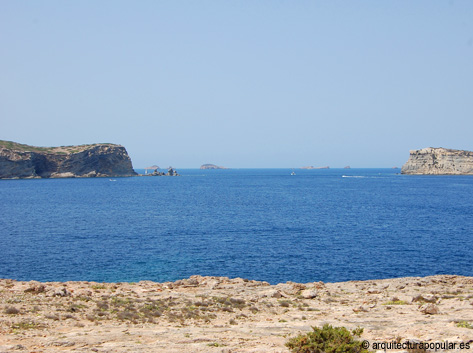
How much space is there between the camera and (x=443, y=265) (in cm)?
4516

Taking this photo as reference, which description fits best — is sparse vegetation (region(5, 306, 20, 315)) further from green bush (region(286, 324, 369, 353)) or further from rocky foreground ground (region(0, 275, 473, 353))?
green bush (region(286, 324, 369, 353))

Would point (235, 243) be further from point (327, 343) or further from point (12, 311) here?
point (327, 343)

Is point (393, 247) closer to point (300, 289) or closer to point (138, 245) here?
point (300, 289)

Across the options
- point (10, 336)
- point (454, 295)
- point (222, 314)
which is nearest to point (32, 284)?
point (10, 336)

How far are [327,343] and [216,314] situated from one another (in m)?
8.98

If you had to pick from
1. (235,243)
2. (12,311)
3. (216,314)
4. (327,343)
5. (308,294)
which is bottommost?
(235,243)

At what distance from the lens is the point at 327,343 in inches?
604

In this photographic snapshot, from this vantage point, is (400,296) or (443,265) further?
(443,265)

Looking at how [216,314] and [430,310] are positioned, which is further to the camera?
[216,314]

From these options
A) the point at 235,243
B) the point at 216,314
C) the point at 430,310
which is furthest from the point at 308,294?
the point at 235,243

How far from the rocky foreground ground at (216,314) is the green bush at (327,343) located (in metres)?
1.03

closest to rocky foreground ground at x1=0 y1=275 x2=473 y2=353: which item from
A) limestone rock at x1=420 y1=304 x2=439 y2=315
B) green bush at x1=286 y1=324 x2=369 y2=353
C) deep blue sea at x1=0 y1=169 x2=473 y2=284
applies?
limestone rock at x1=420 y1=304 x2=439 y2=315

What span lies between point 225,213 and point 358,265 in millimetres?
48096

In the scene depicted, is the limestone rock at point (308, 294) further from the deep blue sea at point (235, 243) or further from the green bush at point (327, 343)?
the deep blue sea at point (235, 243)
